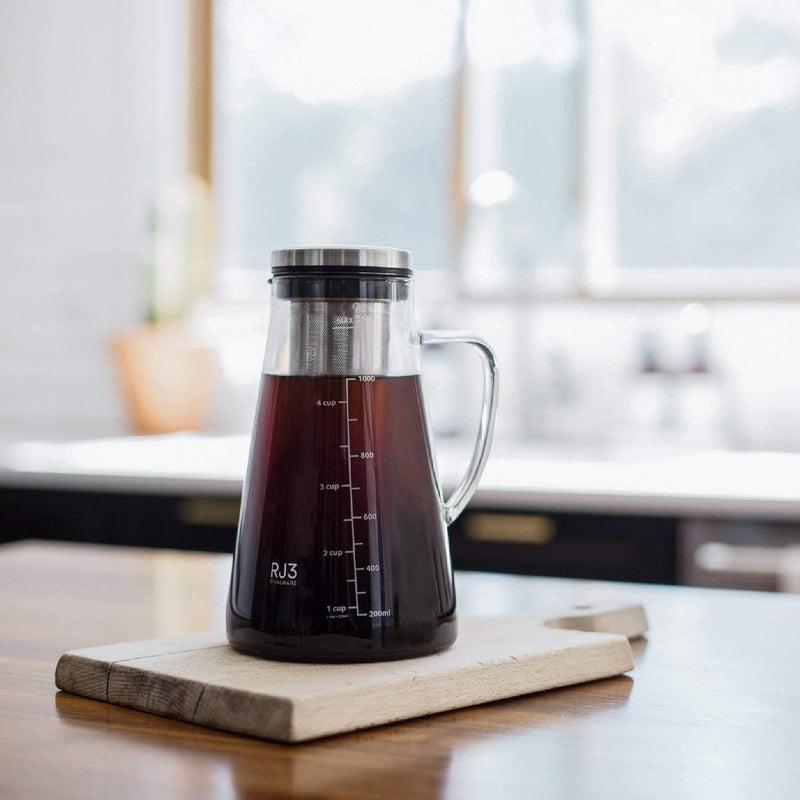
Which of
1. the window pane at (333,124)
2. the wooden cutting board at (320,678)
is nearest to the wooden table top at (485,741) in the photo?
the wooden cutting board at (320,678)

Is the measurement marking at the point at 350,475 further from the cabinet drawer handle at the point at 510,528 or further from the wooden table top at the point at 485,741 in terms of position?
the cabinet drawer handle at the point at 510,528

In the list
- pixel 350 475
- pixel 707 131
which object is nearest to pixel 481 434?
pixel 350 475

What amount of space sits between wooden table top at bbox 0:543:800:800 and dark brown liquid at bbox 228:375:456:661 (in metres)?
0.06

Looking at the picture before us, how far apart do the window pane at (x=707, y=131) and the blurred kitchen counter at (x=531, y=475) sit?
1.63 feet

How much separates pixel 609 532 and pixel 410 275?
119 centimetres

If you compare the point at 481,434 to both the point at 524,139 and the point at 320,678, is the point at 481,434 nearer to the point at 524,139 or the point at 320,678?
the point at 320,678

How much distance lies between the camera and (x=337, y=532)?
2.12ft

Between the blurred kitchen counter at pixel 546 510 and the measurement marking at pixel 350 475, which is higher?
the measurement marking at pixel 350 475

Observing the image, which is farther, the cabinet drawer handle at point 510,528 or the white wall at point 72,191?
the white wall at point 72,191

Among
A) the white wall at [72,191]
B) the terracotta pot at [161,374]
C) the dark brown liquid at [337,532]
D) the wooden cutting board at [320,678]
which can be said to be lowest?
the wooden cutting board at [320,678]

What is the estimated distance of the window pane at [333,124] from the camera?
2871mm

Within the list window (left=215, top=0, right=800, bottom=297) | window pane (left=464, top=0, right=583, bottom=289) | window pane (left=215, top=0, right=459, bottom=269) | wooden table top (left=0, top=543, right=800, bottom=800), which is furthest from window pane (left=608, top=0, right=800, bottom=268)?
wooden table top (left=0, top=543, right=800, bottom=800)

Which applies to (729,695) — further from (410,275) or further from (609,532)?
(609,532)

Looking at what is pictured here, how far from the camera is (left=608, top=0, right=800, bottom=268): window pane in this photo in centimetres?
260
